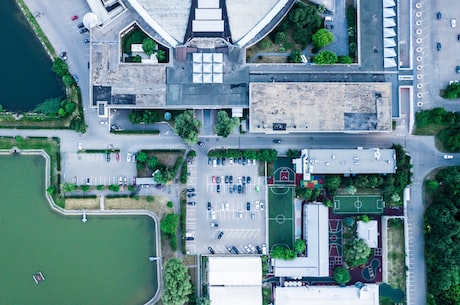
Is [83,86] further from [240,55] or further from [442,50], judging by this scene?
[442,50]

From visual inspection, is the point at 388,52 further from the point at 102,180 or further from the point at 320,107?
the point at 102,180

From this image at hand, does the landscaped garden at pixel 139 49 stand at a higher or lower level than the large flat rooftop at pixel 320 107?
higher

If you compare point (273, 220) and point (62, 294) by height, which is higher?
point (273, 220)

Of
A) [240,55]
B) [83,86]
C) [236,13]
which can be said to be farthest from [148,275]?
[236,13]

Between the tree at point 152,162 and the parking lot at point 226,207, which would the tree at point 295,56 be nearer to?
the parking lot at point 226,207

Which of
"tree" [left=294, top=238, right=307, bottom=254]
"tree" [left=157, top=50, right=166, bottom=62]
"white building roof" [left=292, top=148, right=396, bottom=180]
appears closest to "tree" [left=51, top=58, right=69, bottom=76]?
"tree" [left=157, top=50, right=166, bottom=62]

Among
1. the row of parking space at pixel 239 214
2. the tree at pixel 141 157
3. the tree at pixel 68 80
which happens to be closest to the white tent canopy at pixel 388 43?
the row of parking space at pixel 239 214

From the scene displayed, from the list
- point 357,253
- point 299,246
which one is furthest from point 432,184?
point 299,246
